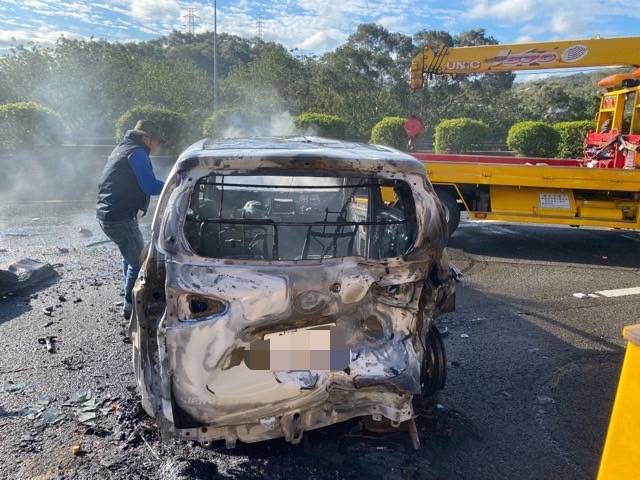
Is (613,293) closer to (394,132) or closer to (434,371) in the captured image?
(434,371)

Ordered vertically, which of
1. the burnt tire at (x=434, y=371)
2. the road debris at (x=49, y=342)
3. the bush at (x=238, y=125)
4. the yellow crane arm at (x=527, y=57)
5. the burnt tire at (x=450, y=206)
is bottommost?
the road debris at (x=49, y=342)

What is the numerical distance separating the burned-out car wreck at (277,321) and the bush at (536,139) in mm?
15597

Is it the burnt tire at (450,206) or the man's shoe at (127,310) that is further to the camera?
the burnt tire at (450,206)

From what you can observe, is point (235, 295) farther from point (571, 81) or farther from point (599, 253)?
point (571, 81)

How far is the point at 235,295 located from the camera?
220 cm

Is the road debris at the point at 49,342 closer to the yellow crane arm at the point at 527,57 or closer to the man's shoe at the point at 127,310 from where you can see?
the man's shoe at the point at 127,310

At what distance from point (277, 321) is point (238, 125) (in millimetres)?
16585

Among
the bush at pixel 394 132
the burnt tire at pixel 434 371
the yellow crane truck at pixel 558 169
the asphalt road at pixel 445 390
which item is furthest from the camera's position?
the bush at pixel 394 132

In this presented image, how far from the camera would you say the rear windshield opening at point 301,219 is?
9.66 ft

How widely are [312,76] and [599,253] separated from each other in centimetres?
2258

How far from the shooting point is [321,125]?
16.2m

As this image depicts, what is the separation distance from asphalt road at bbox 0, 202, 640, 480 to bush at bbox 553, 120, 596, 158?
38.3 ft

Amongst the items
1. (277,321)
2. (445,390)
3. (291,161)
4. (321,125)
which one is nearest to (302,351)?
(277,321)

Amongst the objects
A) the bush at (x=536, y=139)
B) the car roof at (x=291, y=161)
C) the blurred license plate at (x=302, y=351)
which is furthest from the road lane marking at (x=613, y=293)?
the bush at (x=536, y=139)
